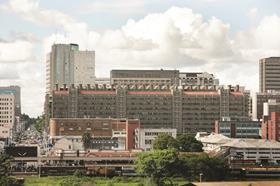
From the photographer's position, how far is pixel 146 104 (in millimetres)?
155625

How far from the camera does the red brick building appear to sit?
123 m

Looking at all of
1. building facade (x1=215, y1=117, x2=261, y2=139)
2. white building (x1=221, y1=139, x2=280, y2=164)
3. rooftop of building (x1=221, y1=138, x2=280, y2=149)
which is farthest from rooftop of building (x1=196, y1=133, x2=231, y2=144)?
building facade (x1=215, y1=117, x2=261, y2=139)

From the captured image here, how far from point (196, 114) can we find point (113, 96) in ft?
52.0

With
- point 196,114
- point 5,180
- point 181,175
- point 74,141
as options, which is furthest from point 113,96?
point 5,180

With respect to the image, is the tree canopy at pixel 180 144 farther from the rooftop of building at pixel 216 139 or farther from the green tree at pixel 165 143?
the rooftop of building at pixel 216 139

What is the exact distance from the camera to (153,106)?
6127 inches

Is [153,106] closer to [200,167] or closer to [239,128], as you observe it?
[239,128]

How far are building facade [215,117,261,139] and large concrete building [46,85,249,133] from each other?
707 inches

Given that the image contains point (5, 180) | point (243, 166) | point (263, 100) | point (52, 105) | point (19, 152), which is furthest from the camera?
point (263, 100)

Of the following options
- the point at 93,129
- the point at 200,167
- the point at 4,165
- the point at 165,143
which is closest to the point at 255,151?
the point at 165,143

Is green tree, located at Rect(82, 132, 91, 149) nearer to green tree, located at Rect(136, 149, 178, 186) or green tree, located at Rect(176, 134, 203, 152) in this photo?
green tree, located at Rect(176, 134, 203, 152)

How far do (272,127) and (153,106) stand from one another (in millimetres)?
35503

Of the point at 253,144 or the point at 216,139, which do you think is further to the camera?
the point at 216,139

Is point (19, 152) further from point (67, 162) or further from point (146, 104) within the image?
point (146, 104)
